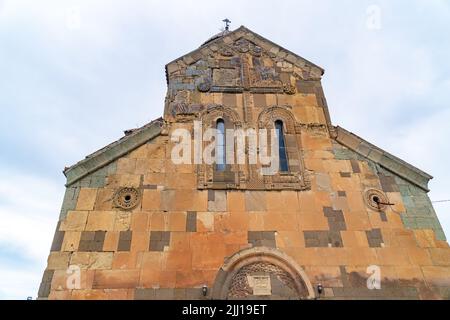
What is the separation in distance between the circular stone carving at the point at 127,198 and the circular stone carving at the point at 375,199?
5.44 meters

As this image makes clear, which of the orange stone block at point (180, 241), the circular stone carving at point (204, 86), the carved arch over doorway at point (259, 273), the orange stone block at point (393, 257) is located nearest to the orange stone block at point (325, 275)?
the carved arch over doorway at point (259, 273)

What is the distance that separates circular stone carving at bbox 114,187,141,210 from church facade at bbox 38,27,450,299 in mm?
26

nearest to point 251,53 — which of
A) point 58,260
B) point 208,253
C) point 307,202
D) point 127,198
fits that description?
point 307,202

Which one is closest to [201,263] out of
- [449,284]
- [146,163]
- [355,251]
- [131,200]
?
[131,200]

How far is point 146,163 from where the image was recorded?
828 cm

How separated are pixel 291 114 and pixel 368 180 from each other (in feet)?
8.75

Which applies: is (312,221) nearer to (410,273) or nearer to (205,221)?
(410,273)

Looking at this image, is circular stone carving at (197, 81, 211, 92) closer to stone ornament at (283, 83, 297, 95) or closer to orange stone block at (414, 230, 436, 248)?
stone ornament at (283, 83, 297, 95)

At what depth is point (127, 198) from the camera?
25.4ft

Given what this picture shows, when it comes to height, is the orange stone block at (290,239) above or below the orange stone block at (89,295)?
above

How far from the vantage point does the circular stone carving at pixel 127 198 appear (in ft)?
25.0

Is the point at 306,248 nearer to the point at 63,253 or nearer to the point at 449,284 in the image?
the point at 449,284

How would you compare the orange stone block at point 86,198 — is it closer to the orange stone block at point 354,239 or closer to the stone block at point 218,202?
the stone block at point 218,202
